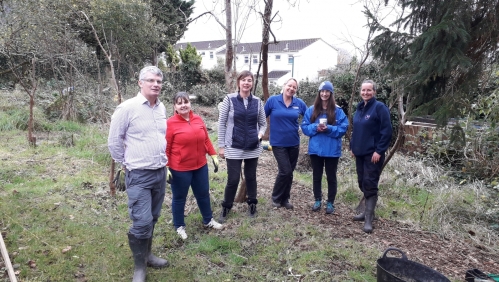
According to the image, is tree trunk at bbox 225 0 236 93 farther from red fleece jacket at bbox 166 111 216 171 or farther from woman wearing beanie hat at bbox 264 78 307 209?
red fleece jacket at bbox 166 111 216 171

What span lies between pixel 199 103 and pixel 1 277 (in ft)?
44.1

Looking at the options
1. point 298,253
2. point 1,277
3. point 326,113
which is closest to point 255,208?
point 298,253

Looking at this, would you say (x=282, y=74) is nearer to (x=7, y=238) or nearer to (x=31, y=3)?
(x=31, y=3)

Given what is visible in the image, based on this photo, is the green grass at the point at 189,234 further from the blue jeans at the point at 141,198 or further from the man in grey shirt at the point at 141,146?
the man in grey shirt at the point at 141,146

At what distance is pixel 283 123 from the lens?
154 inches

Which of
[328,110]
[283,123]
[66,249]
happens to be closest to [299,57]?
[328,110]

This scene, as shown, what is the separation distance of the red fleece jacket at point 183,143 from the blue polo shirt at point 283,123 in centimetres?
99

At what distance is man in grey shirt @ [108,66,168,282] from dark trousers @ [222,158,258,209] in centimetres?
109

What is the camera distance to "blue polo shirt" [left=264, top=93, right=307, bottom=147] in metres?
3.91

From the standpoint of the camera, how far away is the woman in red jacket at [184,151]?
3.19 m

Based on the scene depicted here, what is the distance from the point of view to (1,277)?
2.79 metres

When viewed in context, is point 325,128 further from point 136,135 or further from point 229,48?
point 136,135

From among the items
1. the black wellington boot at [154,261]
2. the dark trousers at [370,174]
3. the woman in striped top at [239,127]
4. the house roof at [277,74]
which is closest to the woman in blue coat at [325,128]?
the dark trousers at [370,174]

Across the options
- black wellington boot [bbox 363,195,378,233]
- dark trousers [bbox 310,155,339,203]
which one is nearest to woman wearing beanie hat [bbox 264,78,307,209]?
dark trousers [bbox 310,155,339,203]
